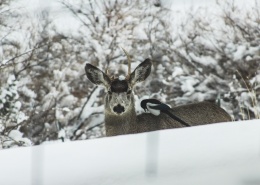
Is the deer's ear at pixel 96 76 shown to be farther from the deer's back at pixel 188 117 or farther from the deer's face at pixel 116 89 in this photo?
the deer's back at pixel 188 117

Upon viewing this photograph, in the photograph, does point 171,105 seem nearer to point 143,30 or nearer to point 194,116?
point 194,116

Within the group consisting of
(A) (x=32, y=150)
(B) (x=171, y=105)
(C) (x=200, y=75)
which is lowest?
(A) (x=32, y=150)

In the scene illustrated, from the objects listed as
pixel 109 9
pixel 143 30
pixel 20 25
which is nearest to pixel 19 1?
pixel 20 25

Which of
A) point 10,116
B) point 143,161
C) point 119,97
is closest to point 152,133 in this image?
point 143,161

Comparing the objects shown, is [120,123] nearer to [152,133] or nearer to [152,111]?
[152,111]

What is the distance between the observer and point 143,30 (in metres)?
2.29

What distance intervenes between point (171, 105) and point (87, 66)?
0.46m

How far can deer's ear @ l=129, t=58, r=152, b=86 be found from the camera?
2.28 metres

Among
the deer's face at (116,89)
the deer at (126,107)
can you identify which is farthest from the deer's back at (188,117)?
the deer's face at (116,89)

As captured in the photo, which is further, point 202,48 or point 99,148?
point 202,48

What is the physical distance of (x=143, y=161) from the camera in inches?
60.2

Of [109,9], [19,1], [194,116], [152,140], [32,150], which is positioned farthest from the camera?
[194,116]

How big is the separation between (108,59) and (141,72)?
0.57 ft

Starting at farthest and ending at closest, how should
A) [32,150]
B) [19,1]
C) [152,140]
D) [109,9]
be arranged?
[109,9]
[19,1]
[152,140]
[32,150]
